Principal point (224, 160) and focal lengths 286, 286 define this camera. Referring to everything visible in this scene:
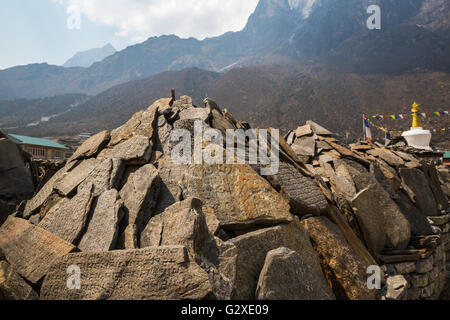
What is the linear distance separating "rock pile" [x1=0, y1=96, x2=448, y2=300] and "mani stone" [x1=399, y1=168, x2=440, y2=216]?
23.5 inches

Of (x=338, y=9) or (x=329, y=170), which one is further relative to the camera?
(x=338, y=9)

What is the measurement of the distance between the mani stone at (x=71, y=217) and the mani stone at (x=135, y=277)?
0.65m

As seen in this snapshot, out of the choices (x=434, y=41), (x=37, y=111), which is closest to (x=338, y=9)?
(x=434, y=41)

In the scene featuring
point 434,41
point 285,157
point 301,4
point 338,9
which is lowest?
point 285,157

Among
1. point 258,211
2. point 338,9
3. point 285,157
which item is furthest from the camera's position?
point 338,9

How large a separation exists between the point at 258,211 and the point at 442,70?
79.2 m

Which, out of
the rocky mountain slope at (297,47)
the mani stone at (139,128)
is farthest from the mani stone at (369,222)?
the rocky mountain slope at (297,47)

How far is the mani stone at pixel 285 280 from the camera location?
8.80 feet

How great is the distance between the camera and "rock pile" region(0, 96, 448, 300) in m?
2.63

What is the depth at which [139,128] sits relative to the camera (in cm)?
511

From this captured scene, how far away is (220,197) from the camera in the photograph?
3.65 meters

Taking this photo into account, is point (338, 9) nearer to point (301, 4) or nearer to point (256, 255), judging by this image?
point (301, 4)

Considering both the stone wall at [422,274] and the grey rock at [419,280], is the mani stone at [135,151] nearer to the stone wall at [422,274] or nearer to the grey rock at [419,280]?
the stone wall at [422,274]

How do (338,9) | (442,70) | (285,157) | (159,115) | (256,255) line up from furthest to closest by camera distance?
(338,9) → (442,70) → (159,115) → (285,157) → (256,255)
